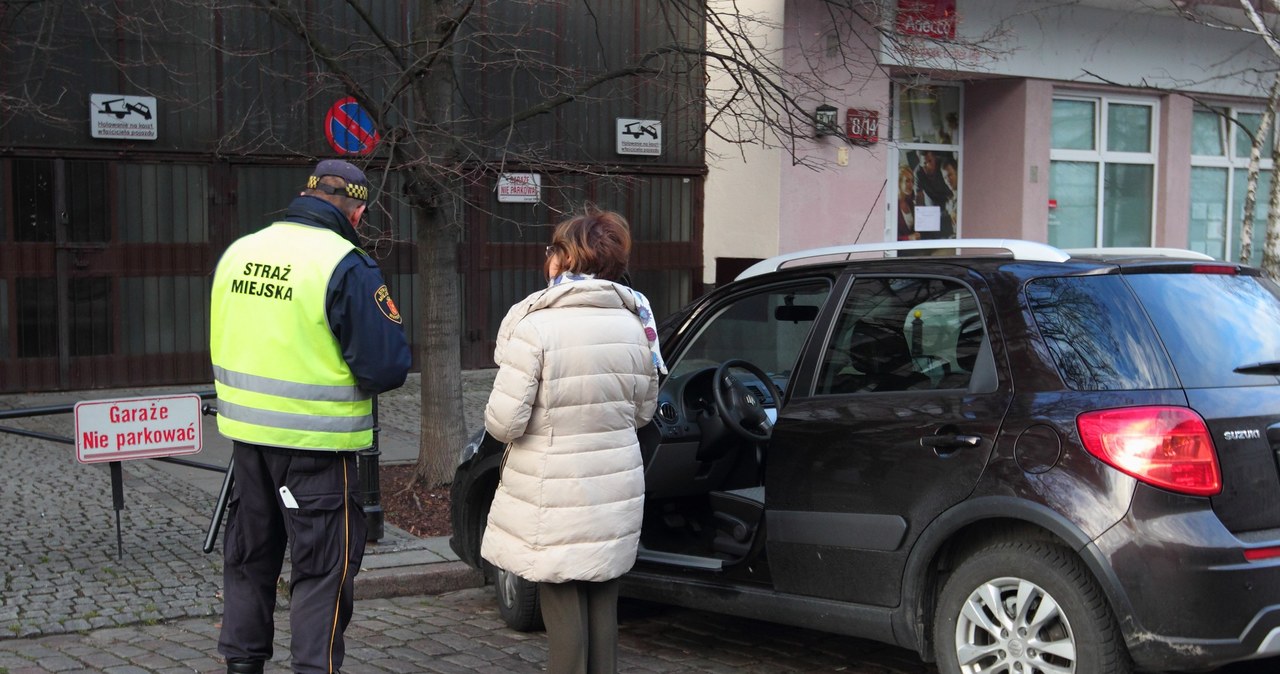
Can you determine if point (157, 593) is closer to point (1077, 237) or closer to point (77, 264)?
point (77, 264)

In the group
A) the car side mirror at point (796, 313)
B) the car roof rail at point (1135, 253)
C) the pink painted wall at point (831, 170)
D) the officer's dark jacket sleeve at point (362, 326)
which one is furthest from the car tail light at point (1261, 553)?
the pink painted wall at point (831, 170)

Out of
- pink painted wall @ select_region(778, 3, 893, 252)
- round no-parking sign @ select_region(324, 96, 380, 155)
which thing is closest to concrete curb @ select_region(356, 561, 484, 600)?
round no-parking sign @ select_region(324, 96, 380, 155)

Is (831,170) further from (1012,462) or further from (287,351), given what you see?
(287,351)

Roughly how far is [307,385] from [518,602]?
78.2 inches

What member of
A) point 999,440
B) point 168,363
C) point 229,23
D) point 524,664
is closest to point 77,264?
point 168,363

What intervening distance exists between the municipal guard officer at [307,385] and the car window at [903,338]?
1732 mm

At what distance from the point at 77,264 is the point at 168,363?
3.92 feet

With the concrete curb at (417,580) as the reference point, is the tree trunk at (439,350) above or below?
above

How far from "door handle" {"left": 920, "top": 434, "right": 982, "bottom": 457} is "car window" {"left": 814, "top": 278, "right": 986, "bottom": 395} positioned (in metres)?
0.22

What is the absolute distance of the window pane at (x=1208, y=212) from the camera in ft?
60.7

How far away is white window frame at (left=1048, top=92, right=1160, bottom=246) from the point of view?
1686 cm

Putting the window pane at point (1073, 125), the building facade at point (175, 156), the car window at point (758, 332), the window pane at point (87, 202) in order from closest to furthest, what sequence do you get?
the car window at point (758, 332), the building facade at point (175, 156), the window pane at point (87, 202), the window pane at point (1073, 125)

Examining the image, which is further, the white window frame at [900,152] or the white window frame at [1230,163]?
the white window frame at [1230,163]

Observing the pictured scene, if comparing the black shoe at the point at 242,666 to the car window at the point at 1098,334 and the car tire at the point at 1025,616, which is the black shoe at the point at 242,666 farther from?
the car window at the point at 1098,334
